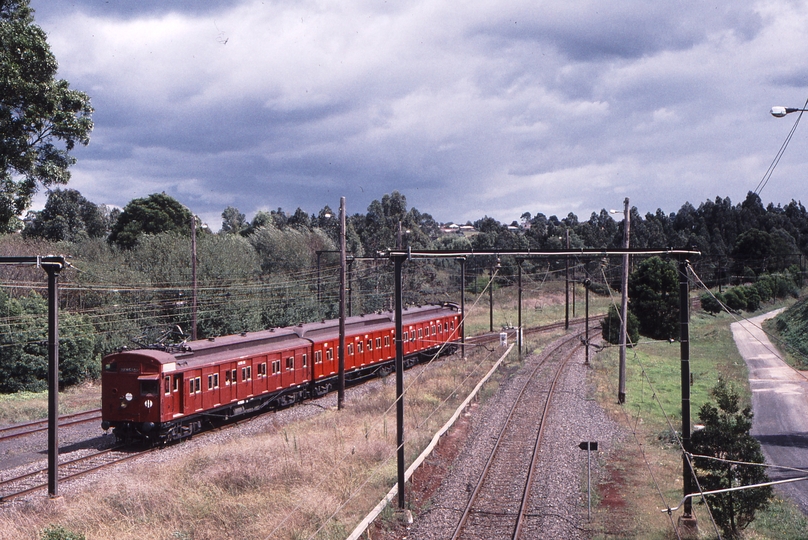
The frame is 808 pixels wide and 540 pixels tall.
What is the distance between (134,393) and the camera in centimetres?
2002

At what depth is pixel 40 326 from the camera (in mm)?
32531

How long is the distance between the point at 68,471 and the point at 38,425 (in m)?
7.63

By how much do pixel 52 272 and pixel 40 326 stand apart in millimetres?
19923

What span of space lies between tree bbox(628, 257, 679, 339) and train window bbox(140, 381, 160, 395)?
1452 inches

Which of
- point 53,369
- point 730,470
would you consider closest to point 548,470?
point 730,470

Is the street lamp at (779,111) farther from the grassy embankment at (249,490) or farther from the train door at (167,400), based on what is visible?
the train door at (167,400)

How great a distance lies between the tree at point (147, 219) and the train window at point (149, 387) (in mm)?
48965

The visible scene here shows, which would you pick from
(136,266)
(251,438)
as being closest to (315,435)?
(251,438)

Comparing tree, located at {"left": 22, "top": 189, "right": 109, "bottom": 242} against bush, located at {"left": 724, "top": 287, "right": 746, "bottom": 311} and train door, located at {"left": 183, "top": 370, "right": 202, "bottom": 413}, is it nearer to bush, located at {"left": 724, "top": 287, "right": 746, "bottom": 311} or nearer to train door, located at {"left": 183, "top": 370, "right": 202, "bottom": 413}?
train door, located at {"left": 183, "top": 370, "right": 202, "bottom": 413}

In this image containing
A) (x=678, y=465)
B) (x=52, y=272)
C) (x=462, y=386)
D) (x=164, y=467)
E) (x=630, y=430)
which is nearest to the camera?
(x=52, y=272)

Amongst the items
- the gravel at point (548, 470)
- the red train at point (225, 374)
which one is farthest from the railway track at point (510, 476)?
the red train at point (225, 374)

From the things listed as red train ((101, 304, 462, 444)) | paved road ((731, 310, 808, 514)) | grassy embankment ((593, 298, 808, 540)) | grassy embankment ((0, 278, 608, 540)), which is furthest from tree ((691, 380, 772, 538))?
grassy embankment ((0, 278, 608, 540))

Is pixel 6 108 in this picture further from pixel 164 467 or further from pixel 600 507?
pixel 600 507

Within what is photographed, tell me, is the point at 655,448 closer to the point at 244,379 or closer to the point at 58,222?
the point at 244,379
